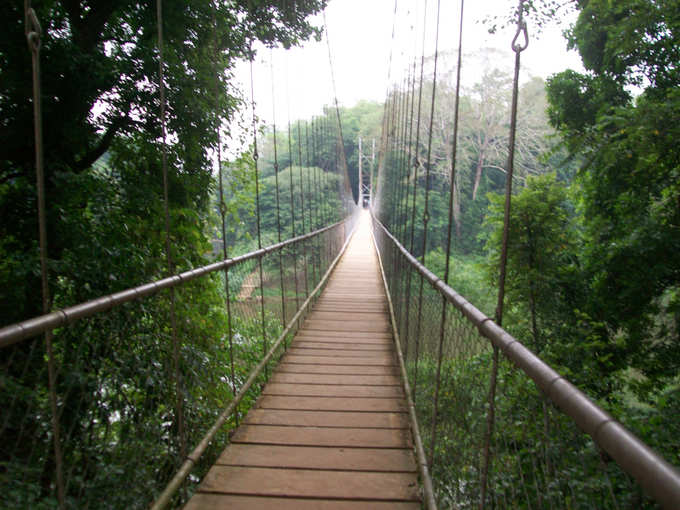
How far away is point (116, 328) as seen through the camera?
1169 mm

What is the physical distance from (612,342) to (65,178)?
599cm

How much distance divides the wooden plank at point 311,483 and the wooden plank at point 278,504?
0.08 feet

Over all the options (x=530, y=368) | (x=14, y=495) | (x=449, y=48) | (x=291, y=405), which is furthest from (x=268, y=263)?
(x=449, y=48)

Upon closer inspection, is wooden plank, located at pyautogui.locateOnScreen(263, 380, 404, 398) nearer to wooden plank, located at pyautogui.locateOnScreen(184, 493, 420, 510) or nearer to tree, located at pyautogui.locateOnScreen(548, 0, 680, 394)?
wooden plank, located at pyautogui.locateOnScreen(184, 493, 420, 510)

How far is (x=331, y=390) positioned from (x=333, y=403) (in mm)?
181

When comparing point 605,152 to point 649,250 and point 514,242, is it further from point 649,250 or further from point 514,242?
point 514,242

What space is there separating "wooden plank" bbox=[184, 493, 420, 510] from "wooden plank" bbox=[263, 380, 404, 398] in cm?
93

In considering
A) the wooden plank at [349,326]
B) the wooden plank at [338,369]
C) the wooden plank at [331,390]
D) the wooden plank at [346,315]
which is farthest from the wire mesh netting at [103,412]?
the wooden plank at [346,315]

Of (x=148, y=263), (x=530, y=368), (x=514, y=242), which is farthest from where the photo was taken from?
A: (x=514, y=242)

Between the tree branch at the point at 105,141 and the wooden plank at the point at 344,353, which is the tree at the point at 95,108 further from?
the wooden plank at the point at 344,353

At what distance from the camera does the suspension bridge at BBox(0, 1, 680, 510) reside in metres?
0.68

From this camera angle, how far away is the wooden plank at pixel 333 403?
2.20 metres

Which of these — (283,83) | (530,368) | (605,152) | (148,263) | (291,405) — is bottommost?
(291,405)

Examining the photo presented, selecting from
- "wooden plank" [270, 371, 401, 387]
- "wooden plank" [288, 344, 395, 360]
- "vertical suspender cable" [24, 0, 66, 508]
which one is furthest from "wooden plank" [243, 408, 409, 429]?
"vertical suspender cable" [24, 0, 66, 508]
